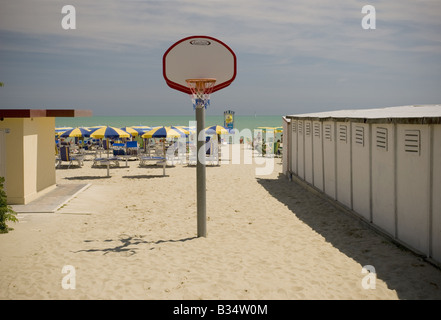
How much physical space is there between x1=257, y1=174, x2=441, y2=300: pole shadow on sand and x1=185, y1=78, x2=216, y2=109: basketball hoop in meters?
3.40

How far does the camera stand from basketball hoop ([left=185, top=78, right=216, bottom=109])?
8391mm

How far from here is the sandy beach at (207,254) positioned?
557 cm

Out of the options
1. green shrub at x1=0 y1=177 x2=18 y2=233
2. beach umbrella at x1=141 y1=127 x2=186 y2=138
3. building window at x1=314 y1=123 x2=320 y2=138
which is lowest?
green shrub at x1=0 y1=177 x2=18 y2=233

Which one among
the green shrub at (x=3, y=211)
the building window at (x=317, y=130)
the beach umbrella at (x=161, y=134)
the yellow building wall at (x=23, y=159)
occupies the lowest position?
the green shrub at (x=3, y=211)

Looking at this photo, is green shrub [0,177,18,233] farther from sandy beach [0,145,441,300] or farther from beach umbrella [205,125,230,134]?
beach umbrella [205,125,230,134]

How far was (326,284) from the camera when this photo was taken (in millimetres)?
5750

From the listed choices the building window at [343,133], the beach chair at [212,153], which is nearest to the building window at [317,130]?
the building window at [343,133]

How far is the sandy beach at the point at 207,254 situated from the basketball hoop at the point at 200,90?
101 inches

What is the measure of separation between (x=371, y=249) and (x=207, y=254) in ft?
9.00

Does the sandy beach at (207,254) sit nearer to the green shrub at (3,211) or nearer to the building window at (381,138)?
the green shrub at (3,211)

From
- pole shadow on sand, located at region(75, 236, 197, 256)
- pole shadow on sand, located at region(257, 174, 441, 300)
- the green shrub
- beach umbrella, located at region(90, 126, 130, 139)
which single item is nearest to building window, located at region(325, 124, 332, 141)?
pole shadow on sand, located at region(257, 174, 441, 300)

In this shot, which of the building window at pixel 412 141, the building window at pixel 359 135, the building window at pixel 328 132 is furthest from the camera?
the building window at pixel 328 132

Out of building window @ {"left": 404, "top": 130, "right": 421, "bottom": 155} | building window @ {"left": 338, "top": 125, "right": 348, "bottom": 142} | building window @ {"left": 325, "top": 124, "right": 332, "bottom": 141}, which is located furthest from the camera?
building window @ {"left": 325, "top": 124, "right": 332, "bottom": 141}
